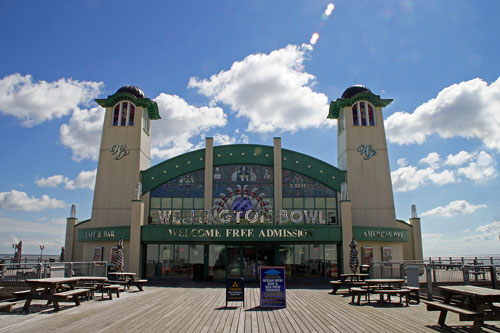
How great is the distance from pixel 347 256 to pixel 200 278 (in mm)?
10446

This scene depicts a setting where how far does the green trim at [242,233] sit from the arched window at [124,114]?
37.6 feet

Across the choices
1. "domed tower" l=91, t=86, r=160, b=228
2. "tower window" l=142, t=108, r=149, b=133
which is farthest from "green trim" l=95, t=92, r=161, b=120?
"tower window" l=142, t=108, r=149, b=133

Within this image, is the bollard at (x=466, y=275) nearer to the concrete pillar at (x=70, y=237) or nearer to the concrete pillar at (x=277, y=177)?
the concrete pillar at (x=277, y=177)

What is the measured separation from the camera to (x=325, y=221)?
3144cm

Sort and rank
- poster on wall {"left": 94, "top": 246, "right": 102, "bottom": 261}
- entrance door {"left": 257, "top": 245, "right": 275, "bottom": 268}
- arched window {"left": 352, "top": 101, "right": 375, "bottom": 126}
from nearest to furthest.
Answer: entrance door {"left": 257, "top": 245, "right": 275, "bottom": 268} < poster on wall {"left": 94, "top": 246, "right": 102, "bottom": 261} < arched window {"left": 352, "top": 101, "right": 375, "bottom": 126}

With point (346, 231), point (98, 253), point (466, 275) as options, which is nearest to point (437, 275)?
point (466, 275)

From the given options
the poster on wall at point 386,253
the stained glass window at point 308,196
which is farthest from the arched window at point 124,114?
the poster on wall at point 386,253

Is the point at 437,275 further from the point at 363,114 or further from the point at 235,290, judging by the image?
the point at 363,114

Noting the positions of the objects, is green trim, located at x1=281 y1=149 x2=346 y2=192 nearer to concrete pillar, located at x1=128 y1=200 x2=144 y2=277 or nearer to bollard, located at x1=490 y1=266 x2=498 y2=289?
concrete pillar, located at x1=128 y1=200 x2=144 y2=277

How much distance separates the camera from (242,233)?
91.8 ft

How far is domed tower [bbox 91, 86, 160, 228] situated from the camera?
33.0 metres

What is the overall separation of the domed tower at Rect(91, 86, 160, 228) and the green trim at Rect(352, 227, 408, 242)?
58.3 ft

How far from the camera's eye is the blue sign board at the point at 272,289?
14656mm

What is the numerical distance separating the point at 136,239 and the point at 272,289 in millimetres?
16497
